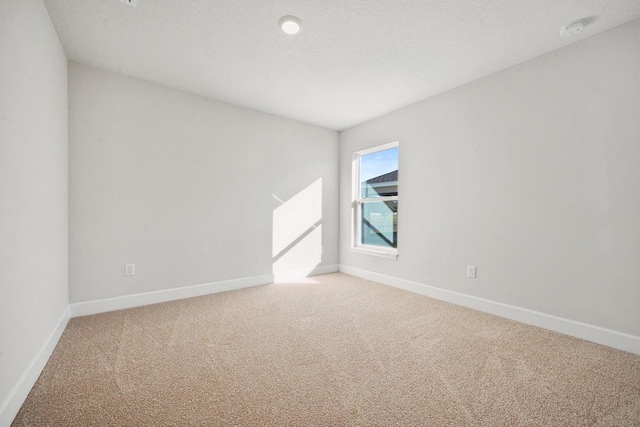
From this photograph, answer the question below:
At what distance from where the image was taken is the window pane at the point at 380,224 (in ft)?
12.8

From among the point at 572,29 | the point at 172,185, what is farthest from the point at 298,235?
the point at 572,29

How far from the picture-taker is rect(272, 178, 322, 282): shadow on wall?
3953 mm

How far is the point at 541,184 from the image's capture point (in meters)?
2.42

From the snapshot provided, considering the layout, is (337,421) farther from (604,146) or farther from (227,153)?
(227,153)

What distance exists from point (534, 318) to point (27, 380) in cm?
366

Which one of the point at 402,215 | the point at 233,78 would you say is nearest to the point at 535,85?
the point at 402,215

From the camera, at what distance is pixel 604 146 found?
2.10m

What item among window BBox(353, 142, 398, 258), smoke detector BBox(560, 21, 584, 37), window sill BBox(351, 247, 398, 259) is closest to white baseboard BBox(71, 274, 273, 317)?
window sill BBox(351, 247, 398, 259)

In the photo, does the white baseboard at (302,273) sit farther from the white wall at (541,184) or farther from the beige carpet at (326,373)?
the white wall at (541,184)

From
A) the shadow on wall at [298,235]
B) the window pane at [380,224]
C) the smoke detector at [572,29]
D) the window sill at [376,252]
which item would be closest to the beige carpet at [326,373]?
the window sill at [376,252]

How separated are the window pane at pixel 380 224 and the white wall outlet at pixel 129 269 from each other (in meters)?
3.10

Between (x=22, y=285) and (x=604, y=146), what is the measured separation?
400cm

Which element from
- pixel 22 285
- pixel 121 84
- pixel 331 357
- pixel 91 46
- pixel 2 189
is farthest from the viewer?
pixel 121 84

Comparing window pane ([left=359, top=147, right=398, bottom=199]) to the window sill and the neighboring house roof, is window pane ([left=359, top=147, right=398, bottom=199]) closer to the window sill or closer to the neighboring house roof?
the neighboring house roof
